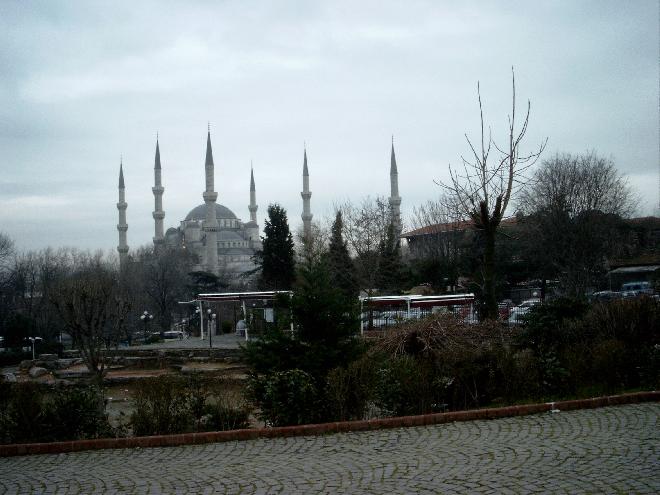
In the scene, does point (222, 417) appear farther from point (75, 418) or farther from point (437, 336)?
point (437, 336)

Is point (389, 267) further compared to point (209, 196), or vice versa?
point (209, 196)

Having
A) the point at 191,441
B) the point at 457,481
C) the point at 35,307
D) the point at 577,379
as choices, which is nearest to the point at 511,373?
the point at 577,379

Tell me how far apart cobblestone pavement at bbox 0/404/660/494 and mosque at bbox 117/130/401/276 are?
35305 mm

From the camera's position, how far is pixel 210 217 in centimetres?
7012

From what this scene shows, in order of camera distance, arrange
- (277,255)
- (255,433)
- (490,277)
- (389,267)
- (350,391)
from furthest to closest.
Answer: (277,255), (389,267), (490,277), (350,391), (255,433)

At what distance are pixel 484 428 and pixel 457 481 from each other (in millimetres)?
2258

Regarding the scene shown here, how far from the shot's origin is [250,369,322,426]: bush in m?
8.57


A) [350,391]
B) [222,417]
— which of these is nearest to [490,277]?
[350,391]

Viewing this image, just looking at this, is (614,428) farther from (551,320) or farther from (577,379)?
(551,320)

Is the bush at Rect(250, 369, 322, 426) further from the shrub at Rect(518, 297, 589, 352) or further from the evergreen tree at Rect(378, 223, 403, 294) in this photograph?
the evergreen tree at Rect(378, 223, 403, 294)

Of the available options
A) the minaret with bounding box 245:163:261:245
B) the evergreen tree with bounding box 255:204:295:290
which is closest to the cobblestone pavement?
the evergreen tree with bounding box 255:204:295:290

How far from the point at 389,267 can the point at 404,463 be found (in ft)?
95.4

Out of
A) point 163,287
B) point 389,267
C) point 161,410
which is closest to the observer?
point 161,410

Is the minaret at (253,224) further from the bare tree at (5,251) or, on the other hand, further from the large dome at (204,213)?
the bare tree at (5,251)
